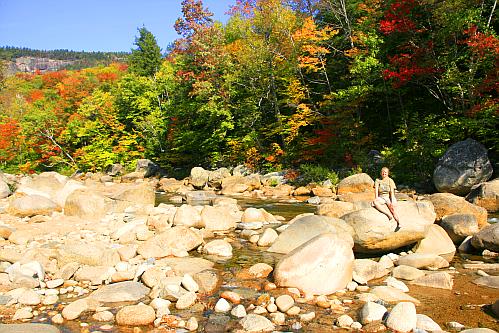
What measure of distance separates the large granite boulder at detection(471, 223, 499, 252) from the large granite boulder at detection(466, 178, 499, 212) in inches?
185

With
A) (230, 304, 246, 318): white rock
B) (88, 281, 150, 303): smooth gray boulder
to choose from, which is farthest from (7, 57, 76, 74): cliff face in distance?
(230, 304, 246, 318): white rock

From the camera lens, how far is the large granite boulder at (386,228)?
834cm

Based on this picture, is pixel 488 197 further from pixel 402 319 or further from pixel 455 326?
pixel 402 319

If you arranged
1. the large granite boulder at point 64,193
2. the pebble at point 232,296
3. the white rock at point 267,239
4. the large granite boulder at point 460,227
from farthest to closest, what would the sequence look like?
the large granite boulder at point 64,193
the white rock at point 267,239
the large granite boulder at point 460,227
the pebble at point 232,296

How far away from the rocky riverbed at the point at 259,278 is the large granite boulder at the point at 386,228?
2 centimetres

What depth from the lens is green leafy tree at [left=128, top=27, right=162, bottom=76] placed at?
43.0 metres

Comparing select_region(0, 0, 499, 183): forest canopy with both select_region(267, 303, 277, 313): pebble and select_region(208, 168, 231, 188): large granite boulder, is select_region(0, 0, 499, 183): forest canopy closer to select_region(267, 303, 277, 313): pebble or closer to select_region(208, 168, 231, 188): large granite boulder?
select_region(208, 168, 231, 188): large granite boulder

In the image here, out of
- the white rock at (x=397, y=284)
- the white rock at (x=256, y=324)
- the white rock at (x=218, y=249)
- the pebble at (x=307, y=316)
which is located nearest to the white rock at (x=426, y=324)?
the white rock at (x=397, y=284)

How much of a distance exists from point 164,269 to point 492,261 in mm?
6741

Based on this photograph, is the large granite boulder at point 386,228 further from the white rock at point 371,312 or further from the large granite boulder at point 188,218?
the large granite boulder at point 188,218

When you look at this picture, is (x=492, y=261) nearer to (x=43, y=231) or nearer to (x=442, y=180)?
(x=442, y=180)

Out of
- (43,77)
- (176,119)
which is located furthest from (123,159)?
(43,77)

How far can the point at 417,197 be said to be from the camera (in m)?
16.0

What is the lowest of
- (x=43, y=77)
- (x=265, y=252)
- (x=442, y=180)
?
(x=265, y=252)
